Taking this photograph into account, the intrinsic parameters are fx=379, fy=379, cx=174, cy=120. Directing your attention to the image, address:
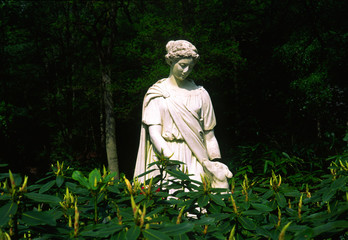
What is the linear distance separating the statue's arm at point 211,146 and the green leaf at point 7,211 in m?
3.33

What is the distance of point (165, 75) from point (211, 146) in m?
5.26

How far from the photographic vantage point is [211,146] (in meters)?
4.42

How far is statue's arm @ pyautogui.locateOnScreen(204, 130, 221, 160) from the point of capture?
4395 millimetres

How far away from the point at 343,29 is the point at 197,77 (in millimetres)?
4010

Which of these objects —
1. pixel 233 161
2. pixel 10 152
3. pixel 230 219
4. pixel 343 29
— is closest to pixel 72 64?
pixel 10 152

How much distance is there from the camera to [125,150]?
1366cm

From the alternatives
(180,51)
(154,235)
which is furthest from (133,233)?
(180,51)

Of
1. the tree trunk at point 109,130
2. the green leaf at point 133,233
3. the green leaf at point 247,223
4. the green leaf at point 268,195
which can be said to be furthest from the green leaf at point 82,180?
the tree trunk at point 109,130

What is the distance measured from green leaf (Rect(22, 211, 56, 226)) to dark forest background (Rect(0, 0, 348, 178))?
6.75 meters

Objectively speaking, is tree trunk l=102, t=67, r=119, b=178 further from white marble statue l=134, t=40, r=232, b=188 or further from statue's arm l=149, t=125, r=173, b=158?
statue's arm l=149, t=125, r=173, b=158

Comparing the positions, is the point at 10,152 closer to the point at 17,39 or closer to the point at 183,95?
the point at 17,39

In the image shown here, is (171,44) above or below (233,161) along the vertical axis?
above

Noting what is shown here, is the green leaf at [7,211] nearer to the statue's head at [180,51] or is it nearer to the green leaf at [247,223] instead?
the green leaf at [247,223]

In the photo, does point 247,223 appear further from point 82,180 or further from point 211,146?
point 211,146
